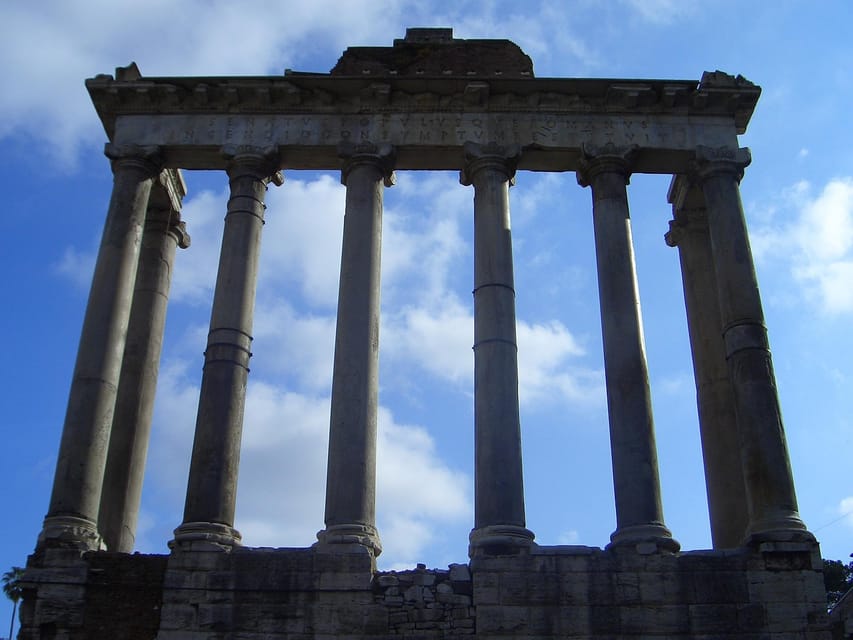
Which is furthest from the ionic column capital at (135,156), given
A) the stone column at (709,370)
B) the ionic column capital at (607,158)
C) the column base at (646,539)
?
the column base at (646,539)

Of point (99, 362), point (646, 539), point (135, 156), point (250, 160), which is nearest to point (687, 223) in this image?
point (646, 539)

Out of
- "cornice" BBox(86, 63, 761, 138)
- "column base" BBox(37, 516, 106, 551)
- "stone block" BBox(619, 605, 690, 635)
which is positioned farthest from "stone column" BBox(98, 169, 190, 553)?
"stone block" BBox(619, 605, 690, 635)

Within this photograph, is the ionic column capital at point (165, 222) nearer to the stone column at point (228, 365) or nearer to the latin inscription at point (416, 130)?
the latin inscription at point (416, 130)

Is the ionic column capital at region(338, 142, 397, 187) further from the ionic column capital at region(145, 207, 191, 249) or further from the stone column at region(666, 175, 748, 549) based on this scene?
the stone column at region(666, 175, 748, 549)

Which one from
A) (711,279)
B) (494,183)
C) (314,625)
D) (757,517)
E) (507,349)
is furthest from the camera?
(711,279)

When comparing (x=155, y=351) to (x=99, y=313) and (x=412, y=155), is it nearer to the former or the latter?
(x=99, y=313)

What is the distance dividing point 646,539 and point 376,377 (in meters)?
6.65

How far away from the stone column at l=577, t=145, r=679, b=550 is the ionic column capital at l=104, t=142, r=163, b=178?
10.6 meters

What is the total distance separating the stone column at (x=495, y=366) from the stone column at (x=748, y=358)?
4.75 metres

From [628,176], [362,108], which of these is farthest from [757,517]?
[362,108]

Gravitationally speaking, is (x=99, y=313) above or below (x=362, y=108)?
below

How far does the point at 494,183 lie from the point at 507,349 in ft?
14.7

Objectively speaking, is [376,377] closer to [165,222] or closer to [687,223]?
[165,222]

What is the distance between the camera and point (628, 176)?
961 inches
